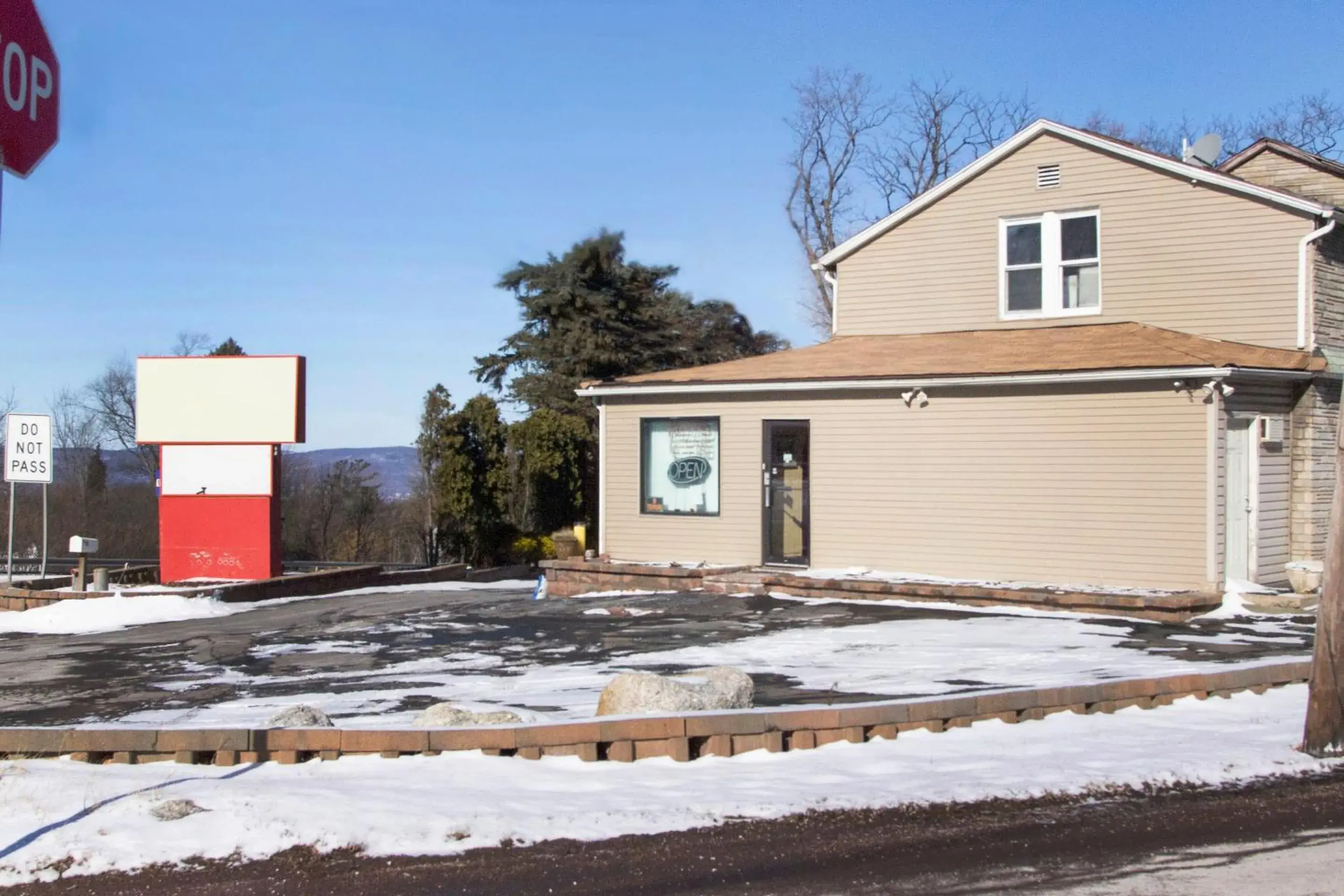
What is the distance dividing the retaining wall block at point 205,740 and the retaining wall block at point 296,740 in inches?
2.7

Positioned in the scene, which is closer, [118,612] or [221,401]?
[118,612]

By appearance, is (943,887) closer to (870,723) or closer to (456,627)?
(870,723)

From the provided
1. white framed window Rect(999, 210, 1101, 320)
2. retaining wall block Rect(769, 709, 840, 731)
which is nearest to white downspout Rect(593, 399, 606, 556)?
white framed window Rect(999, 210, 1101, 320)

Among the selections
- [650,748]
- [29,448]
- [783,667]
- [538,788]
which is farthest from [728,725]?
[29,448]

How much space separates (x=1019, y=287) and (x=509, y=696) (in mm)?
12092

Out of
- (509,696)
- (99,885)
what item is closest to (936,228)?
(509,696)

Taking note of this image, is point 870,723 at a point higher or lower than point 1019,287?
lower

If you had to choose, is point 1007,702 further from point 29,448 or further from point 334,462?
point 334,462

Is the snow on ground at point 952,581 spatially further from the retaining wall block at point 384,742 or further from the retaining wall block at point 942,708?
the retaining wall block at point 384,742

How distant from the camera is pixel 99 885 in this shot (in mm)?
5344

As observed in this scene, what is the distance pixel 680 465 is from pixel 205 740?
12.6 meters

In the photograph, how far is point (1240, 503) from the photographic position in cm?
1567

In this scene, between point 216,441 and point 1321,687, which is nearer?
point 1321,687

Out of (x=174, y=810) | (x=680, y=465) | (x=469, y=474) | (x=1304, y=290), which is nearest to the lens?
(x=174, y=810)
